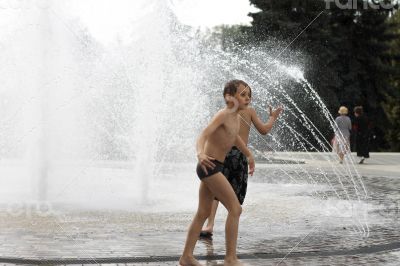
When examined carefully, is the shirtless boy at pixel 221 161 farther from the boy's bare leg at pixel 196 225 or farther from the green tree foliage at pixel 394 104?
the green tree foliage at pixel 394 104

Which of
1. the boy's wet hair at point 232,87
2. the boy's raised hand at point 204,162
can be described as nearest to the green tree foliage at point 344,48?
the boy's wet hair at point 232,87

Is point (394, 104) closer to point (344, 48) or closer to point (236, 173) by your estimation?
point (344, 48)

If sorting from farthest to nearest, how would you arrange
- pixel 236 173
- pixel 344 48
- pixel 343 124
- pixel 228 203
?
1. pixel 344 48
2. pixel 343 124
3. pixel 236 173
4. pixel 228 203

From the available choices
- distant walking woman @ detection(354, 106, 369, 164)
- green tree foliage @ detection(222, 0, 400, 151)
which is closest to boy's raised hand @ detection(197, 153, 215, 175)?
distant walking woman @ detection(354, 106, 369, 164)

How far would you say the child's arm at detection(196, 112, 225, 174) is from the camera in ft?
20.8

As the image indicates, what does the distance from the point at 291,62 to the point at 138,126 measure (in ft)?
109

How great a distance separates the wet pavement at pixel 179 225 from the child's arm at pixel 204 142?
3.49 feet

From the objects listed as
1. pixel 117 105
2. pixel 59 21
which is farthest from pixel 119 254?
pixel 117 105

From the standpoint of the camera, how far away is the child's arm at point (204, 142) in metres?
6.34

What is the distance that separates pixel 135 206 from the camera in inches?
455

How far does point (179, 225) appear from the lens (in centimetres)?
948

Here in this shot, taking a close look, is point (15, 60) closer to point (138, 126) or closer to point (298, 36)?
point (138, 126)

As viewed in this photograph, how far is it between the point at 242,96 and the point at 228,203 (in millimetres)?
862

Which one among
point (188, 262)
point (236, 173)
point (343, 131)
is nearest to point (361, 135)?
point (343, 131)
